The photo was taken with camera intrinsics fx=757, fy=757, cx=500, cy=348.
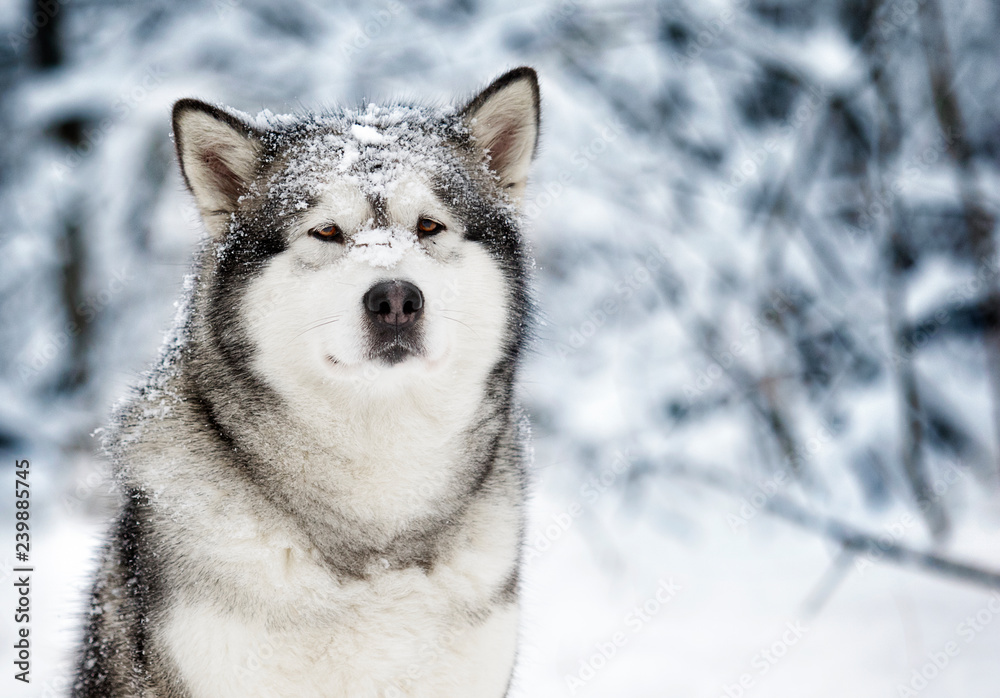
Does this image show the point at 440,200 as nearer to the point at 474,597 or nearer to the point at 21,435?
the point at 474,597

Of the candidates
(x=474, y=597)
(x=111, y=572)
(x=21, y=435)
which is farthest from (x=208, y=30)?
(x=474, y=597)

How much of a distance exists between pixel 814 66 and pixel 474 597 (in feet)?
18.4

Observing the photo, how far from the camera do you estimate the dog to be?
1929 mm
